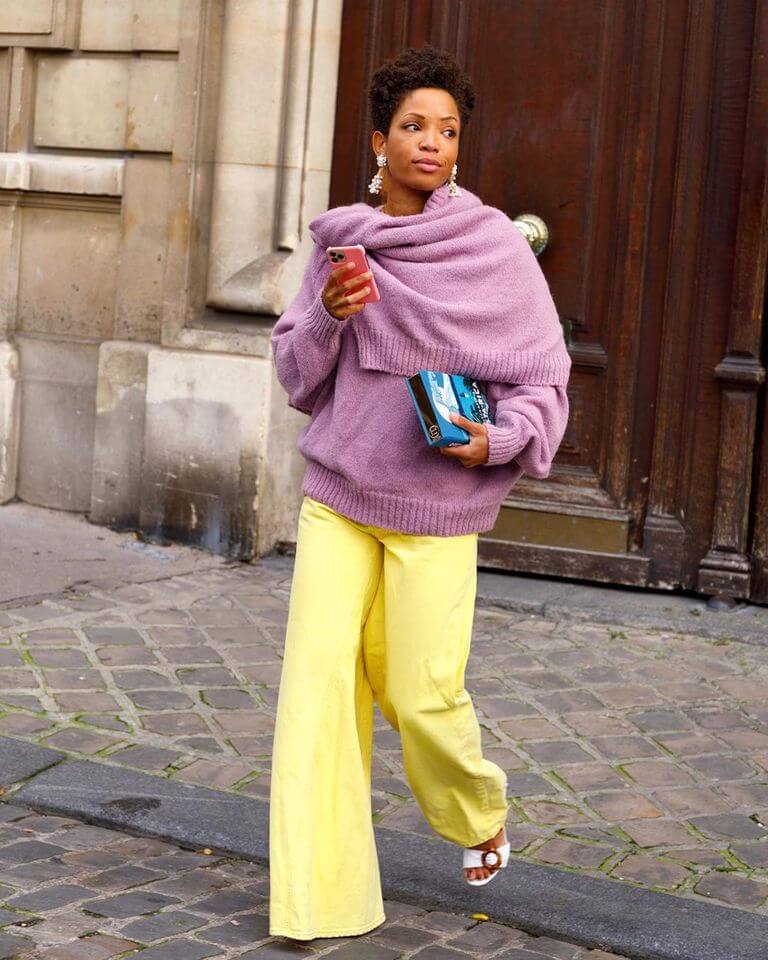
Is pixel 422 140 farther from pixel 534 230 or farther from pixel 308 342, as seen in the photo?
pixel 534 230

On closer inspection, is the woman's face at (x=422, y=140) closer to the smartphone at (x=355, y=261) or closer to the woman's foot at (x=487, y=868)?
the smartphone at (x=355, y=261)

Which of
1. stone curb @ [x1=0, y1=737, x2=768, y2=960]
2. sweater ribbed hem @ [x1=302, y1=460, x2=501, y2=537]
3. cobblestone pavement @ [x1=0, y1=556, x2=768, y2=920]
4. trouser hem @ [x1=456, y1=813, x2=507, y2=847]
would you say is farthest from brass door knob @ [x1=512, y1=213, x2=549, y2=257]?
trouser hem @ [x1=456, y1=813, x2=507, y2=847]

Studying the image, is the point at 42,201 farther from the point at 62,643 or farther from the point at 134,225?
the point at 62,643

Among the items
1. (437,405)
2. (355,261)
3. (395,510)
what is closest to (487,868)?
(395,510)

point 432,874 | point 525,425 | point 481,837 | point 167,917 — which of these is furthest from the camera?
point 432,874

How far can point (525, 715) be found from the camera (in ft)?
17.7

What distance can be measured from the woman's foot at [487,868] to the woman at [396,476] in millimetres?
255

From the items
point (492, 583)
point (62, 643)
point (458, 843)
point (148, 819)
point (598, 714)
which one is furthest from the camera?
point (492, 583)

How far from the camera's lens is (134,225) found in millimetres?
7555

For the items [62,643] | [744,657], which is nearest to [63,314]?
[62,643]

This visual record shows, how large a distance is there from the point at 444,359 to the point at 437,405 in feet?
0.66

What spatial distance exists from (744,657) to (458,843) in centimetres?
261

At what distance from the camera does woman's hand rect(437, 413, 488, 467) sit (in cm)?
347

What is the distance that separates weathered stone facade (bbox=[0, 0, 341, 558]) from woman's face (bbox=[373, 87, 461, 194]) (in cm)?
357
